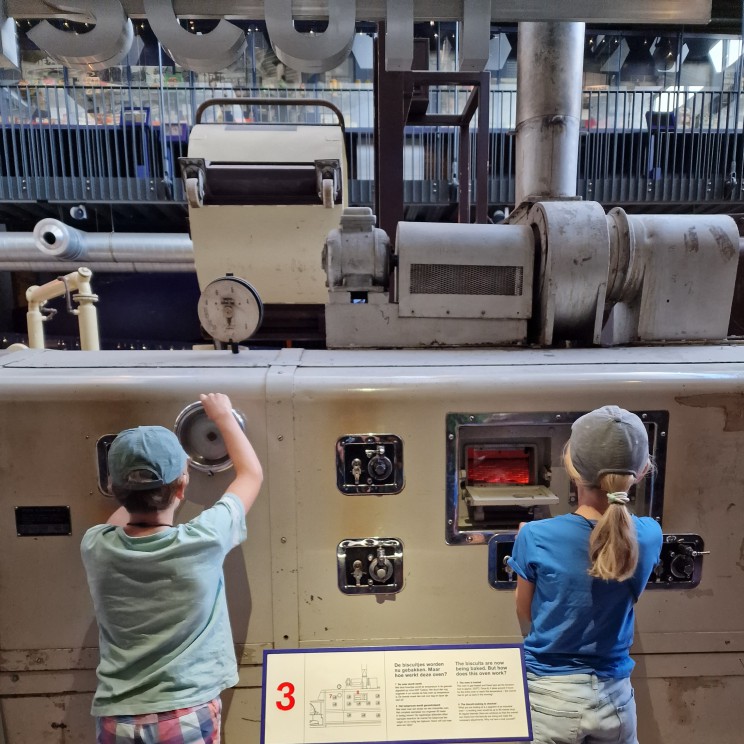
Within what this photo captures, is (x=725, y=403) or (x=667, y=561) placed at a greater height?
(x=725, y=403)

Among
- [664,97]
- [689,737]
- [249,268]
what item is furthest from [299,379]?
[664,97]

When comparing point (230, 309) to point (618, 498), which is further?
point (230, 309)

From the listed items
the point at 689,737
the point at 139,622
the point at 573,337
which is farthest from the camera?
the point at 573,337

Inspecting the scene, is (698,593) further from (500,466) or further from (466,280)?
(466,280)

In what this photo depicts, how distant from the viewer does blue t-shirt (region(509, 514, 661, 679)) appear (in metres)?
1.08

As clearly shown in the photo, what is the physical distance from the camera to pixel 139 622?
1046 mm

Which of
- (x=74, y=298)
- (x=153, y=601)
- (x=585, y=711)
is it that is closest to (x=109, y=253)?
(x=74, y=298)

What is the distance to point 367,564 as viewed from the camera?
142cm

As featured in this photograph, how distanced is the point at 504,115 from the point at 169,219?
395 cm

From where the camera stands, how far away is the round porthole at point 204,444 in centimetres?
137

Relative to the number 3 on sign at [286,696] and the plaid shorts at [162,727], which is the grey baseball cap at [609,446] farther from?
the plaid shorts at [162,727]

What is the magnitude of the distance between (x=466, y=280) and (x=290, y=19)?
1.00 meters

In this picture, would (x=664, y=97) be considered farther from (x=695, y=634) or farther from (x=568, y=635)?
(x=568, y=635)

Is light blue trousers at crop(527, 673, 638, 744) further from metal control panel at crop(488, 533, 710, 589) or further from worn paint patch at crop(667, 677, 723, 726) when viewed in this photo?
worn paint patch at crop(667, 677, 723, 726)
